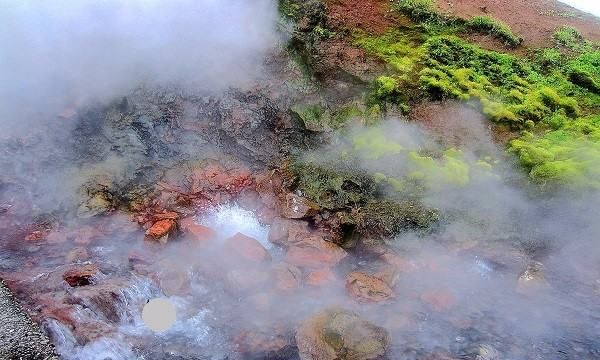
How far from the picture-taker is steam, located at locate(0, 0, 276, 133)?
938 cm

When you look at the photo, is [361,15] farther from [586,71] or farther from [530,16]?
[586,71]

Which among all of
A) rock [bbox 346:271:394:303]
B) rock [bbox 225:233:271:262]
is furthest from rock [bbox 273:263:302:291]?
rock [bbox 346:271:394:303]

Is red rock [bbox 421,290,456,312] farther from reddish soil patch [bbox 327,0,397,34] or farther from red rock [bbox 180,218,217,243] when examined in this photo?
reddish soil patch [bbox 327,0,397,34]

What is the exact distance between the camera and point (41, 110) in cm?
937

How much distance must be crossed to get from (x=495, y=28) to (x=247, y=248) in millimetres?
8234

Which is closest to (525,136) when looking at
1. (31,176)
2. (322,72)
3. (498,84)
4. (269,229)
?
(498,84)

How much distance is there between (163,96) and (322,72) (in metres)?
3.21

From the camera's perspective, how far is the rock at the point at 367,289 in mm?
7094

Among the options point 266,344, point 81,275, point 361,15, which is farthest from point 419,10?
point 81,275

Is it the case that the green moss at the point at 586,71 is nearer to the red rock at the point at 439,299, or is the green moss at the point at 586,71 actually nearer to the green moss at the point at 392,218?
the green moss at the point at 392,218

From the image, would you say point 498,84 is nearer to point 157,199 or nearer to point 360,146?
point 360,146

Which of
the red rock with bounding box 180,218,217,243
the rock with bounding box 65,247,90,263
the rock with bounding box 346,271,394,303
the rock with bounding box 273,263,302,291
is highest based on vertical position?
the rock with bounding box 346,271,394,303

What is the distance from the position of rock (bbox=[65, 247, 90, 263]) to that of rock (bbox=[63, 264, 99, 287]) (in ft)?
0.77

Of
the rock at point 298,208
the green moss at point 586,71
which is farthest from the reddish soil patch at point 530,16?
the rock at point 298,208
